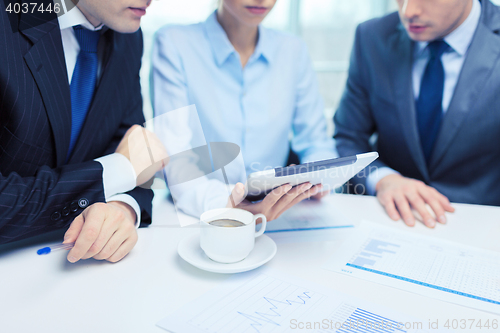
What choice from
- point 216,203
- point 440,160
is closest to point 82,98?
point 216,203

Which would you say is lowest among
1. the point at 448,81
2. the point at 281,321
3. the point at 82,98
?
the point at 281,321

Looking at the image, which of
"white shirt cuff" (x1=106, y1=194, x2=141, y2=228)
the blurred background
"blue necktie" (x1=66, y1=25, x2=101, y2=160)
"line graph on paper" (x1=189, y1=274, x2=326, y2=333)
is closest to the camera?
"line graph on paper" (x1=189, y1=274, x2=326, y2=333)

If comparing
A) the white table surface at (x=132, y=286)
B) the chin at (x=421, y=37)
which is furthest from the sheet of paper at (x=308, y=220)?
the chin at (x=421, y=37)

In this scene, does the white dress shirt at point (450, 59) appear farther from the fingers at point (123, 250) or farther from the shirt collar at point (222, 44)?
the fingers at point (123, 250)

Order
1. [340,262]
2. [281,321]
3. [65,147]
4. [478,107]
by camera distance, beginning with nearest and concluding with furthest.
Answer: [281,321] < [340,262] < [65,147] < [478,107]

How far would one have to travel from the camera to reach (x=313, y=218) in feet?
2.91

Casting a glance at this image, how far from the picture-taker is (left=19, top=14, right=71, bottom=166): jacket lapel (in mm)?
758

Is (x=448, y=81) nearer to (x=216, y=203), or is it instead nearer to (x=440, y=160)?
(x=440, y=160)

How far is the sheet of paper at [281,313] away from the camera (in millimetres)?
481

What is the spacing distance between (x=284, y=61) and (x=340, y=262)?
0.86 meters

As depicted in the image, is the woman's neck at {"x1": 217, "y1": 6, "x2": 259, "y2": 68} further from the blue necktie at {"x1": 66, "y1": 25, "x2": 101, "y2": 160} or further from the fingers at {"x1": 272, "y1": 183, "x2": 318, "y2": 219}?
the fingers at {"x1": 272, "y1": 183, "x2": 318, "y2": 219}

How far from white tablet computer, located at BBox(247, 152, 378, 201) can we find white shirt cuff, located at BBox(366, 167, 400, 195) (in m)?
0.48

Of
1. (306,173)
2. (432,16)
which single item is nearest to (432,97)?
(432,16)

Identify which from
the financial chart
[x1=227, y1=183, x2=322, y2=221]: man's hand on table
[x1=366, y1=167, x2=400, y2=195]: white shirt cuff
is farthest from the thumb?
[x1=366, y1=167, x2=400, y2=195]: white shirt cuff
